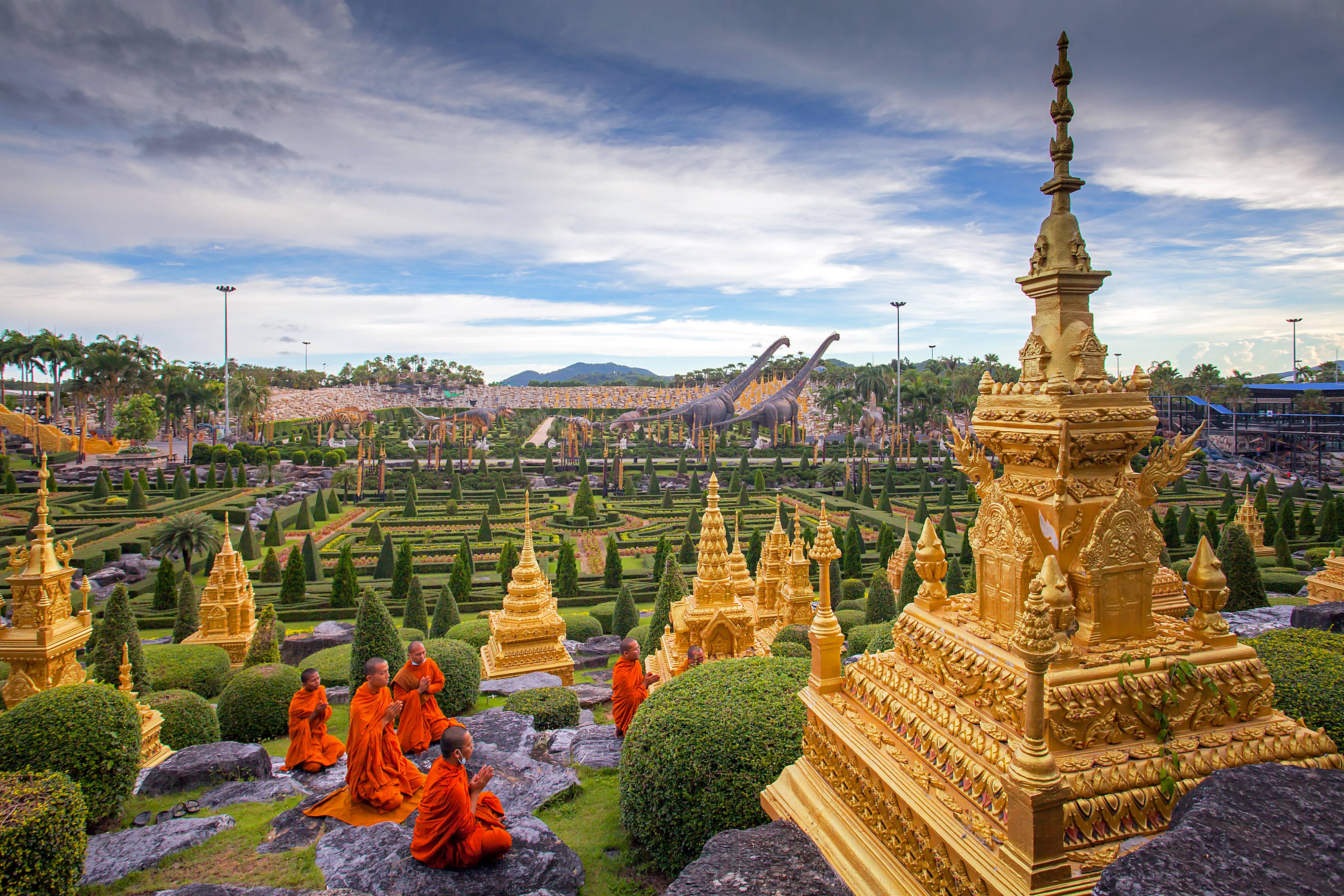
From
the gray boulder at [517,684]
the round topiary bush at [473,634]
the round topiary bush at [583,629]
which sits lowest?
the round topiary bush at [583,629]

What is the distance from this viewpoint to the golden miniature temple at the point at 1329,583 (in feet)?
59.1

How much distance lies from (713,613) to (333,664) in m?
9.60

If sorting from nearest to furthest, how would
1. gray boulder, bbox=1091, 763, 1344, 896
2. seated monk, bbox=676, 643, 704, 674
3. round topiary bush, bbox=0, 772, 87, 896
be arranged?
gray boulder, bbox=1091, 763, 1344, 896 → round topiary bush, bbox=0, 772, 87, 896 → seated monk, bbox=676, 643, 704, 674

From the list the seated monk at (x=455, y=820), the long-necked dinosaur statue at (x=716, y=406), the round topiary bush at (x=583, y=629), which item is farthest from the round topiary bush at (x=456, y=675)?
the long-necked dinosaur statue at (x=716, y=406)

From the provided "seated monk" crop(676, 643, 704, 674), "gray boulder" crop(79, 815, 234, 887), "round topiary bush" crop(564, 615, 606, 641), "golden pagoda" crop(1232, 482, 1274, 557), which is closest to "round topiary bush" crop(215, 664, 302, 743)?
"gray boulder" crop(79, 815, 234, 887)

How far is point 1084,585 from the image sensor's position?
4523 mm

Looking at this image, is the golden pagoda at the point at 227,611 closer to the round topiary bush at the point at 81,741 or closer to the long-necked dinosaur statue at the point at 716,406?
the round topiary bush at the point at 81,741

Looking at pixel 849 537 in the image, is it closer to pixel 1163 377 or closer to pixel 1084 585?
pixel 1084 585

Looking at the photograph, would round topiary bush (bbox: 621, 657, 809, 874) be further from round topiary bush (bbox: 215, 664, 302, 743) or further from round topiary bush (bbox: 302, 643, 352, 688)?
round topiary bush (bbox: 302, 643, 352, 688)

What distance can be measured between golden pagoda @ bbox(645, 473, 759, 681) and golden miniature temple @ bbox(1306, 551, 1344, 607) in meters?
15.6

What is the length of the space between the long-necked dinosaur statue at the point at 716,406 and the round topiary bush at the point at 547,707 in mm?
52649

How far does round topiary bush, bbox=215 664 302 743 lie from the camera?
1225 cm

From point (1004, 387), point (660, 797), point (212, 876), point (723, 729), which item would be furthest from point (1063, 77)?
point (212, 876)

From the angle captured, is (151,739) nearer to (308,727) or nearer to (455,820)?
(308,727)
